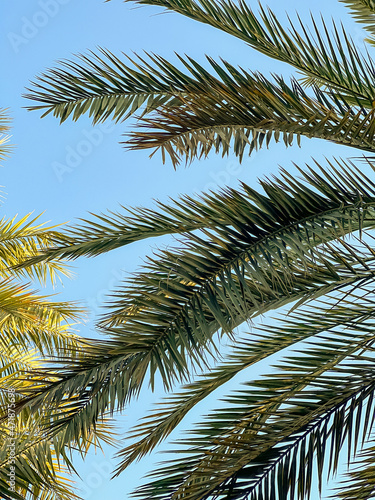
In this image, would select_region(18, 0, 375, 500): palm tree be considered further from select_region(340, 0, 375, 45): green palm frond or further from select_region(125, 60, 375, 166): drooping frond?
select_region(340, 0, 375, 45): green palm frond

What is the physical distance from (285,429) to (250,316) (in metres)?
0.69

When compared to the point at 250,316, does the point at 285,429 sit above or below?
below

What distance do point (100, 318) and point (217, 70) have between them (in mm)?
1979

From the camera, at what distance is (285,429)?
3338mm

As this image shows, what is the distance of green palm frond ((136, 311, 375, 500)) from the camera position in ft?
10.6

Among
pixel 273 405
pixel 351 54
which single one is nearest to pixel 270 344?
pixel 273 405

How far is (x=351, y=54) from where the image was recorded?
440cm

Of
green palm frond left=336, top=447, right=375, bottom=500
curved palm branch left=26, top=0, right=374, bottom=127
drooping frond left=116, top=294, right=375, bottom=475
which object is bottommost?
green palm frond left=336, top=447, right=375, bottom=500

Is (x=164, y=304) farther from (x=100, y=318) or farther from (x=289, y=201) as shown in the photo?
(x=100, y=318)

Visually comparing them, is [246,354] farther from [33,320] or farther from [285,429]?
[33,320]

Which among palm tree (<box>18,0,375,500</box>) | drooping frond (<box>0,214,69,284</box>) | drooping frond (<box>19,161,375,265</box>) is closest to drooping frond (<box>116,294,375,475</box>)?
palm tree (<box>18,0,375,500</box>)

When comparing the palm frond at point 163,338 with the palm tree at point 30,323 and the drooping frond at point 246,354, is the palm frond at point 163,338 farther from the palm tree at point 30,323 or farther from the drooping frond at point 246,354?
the palm tree at point 30,323

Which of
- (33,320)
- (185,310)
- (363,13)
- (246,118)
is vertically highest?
(363,13)

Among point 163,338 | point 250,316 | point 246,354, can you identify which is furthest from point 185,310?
point 246,354
